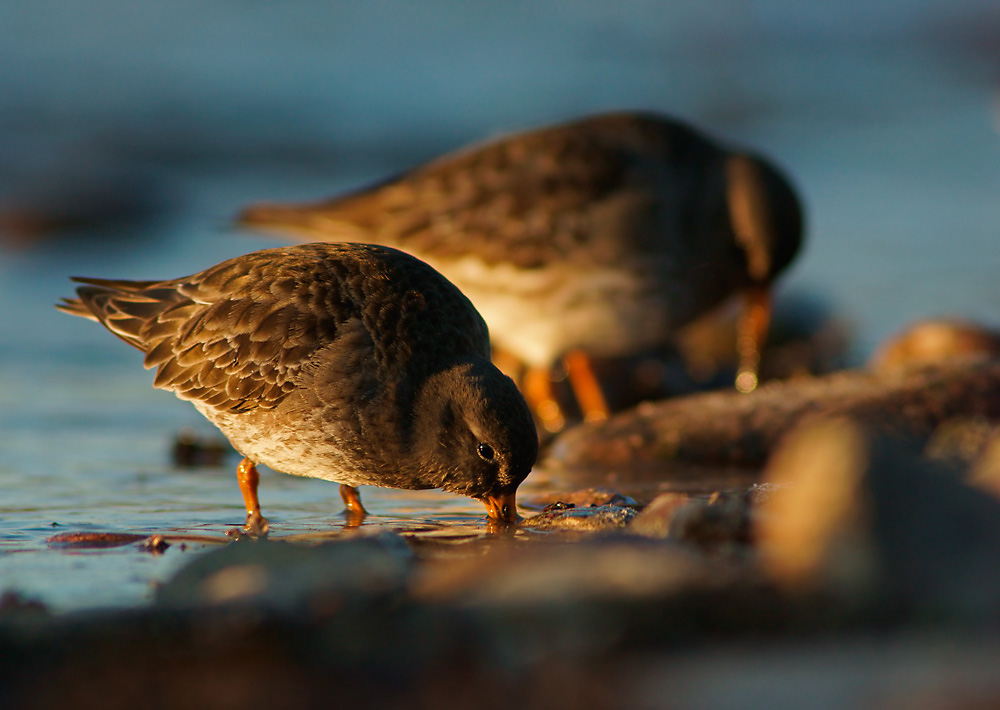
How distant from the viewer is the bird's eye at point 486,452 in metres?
4.73

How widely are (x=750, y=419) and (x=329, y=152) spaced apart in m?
15.0

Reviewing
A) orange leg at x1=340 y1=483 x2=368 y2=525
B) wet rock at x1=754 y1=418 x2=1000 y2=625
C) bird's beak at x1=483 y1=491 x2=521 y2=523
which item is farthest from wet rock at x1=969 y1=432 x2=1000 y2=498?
orange leg at x1=340 y1=483 x2=368 y2=525

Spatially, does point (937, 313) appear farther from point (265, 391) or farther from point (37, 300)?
point (37, 300)

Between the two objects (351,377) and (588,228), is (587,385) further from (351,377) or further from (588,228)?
(351,377)

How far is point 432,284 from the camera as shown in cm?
538

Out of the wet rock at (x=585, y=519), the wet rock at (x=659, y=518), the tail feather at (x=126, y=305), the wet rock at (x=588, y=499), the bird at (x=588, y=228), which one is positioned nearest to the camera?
the wet rock at (x=659, y=518)

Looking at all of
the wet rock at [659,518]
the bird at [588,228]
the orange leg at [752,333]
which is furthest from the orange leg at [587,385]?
the wet rock at [659,518]

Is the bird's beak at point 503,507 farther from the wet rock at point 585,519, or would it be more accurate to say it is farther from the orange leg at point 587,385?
the orange leg at point 587,385

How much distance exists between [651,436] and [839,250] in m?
7.87

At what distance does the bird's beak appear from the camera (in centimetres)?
492

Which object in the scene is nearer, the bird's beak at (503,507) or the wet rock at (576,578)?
the wet rock at (576,578)

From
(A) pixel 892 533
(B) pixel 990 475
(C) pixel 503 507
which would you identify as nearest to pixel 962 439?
(B) pixel 990 475

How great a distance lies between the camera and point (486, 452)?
4.75m

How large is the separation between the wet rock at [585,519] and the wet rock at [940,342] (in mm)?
3667
